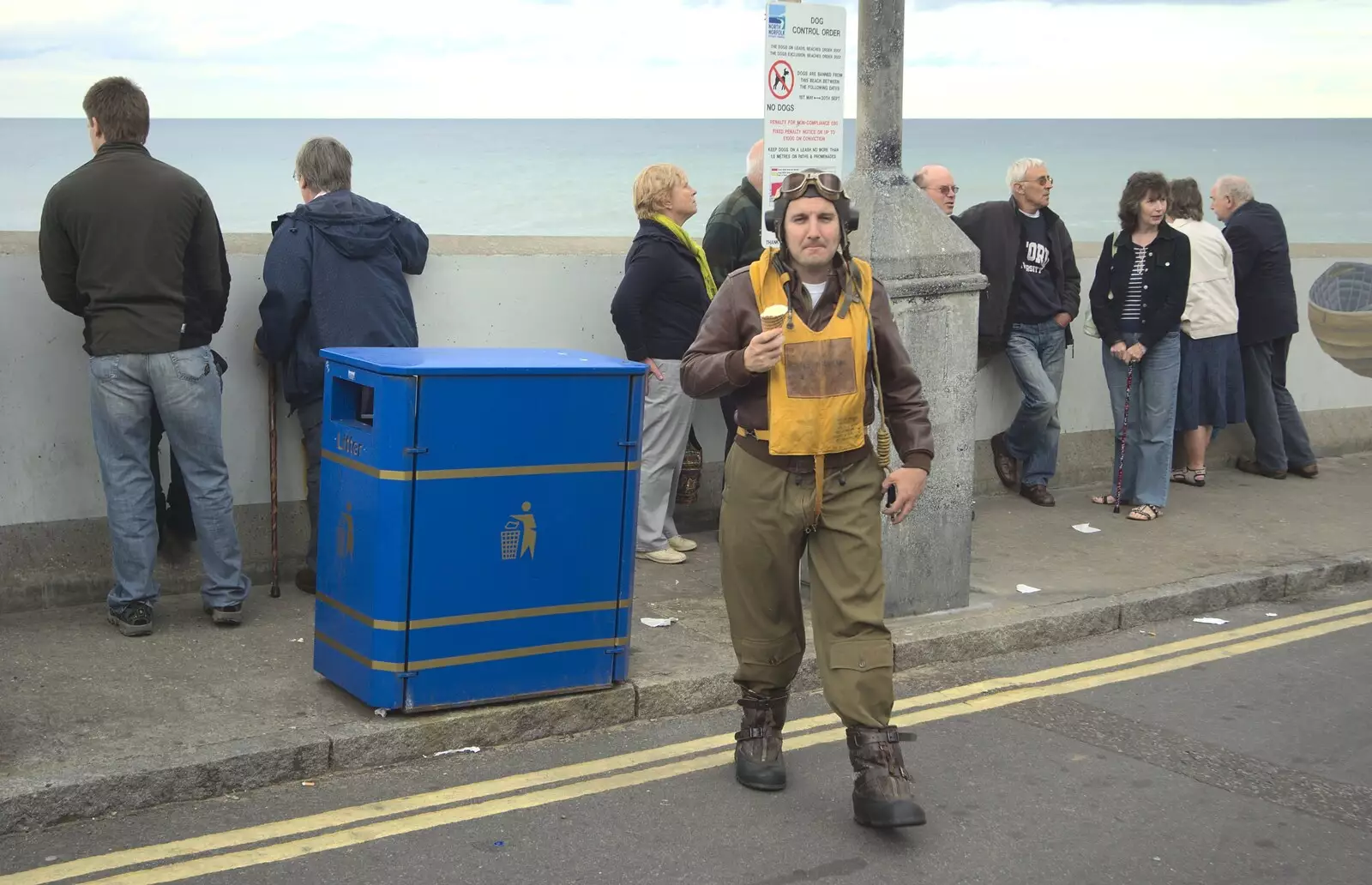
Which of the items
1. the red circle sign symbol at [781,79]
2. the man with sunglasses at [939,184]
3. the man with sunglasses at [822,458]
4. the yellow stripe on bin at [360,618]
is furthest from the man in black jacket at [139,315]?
the man with sunglasses at [939,184]

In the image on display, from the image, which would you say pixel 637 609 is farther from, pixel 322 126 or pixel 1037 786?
pixel 322 126

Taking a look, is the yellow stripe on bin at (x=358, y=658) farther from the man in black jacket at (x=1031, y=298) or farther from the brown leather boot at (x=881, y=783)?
the man in black jacket at (x=1031, y=298)

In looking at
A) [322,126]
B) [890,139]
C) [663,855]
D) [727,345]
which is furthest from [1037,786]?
[322,126]

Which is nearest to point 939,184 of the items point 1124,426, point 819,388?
point 1124,426

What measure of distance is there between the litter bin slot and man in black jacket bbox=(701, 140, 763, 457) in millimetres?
2956

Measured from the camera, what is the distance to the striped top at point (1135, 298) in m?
9.66

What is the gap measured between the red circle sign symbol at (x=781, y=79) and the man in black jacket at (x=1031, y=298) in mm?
2327

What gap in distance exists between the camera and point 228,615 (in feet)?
21.8

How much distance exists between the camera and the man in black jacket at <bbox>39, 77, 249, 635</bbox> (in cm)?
628

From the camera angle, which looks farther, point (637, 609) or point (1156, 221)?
point (1156, 221)

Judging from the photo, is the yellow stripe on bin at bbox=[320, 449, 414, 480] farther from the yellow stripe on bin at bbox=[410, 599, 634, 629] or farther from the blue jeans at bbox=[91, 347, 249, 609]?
the blue jeans at bbox=[91, 347, 249, 609]

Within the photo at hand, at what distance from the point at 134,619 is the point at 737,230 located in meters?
3.78

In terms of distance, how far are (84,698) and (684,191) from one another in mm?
3837

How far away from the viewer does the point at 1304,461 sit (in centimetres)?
1114
